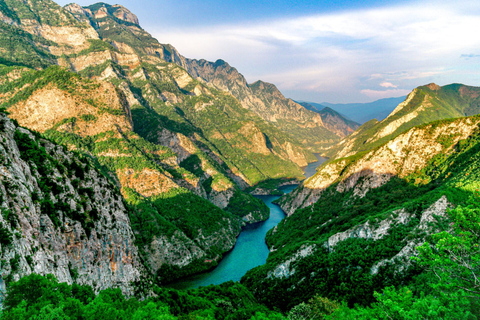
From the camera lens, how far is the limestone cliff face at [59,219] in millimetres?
25500

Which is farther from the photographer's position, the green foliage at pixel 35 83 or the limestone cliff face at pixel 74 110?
the green foliage at pixel 35 83

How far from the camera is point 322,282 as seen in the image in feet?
195

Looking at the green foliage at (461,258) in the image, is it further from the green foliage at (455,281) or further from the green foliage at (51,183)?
the green foliage at (51,183)

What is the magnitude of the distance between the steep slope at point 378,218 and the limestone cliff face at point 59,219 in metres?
43.1

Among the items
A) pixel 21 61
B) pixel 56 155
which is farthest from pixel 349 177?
pixel 21 61

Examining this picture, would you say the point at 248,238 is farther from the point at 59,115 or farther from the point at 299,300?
the point at 59,115

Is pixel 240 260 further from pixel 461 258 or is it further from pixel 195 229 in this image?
pixel 461 258

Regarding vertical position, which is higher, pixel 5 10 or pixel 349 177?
pixel 5 10

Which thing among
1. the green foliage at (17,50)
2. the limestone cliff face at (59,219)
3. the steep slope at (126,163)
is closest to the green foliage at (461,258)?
the limestone cliff face at (59,219)

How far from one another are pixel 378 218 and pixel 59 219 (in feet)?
219

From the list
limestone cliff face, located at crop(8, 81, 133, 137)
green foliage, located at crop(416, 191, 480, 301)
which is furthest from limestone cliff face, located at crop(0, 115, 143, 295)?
limestone cliff face, located at crop(8, 81, 133, 137)

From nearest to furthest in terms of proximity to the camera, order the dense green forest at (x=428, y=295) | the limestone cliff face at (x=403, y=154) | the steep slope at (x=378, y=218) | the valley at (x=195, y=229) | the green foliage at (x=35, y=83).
Result: the dense green forest at (x=428, y=295)
the valley at (x=195, y=229)
the steep slope at (x=378, y=218)
the limestone cliff face at (x=403, y=154)
the green foliage at (x=35, y=83)

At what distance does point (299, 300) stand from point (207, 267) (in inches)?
2033

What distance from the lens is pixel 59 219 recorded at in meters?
35.4
